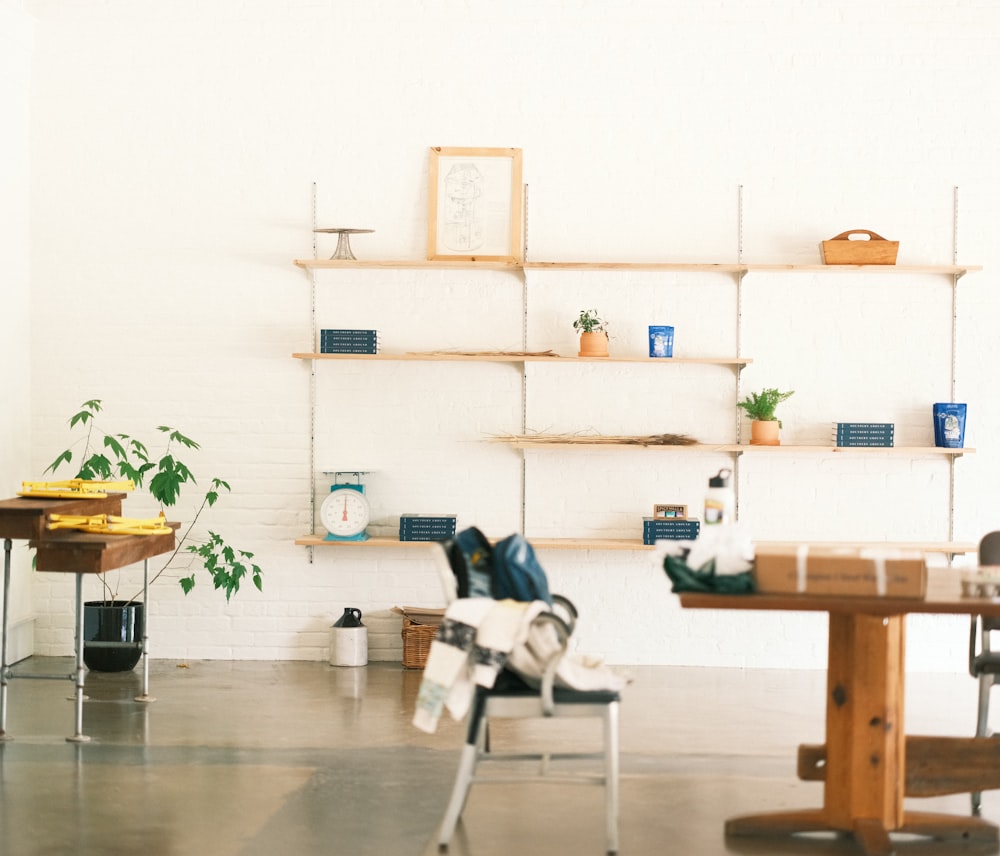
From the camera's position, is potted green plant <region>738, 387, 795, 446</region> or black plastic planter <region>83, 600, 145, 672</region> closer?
black plastic planter <region>83, 600, 145, 672</region>

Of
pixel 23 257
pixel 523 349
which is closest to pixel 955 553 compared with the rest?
pixel 523 349

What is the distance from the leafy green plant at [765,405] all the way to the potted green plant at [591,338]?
2.68 feet

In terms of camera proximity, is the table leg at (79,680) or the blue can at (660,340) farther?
the blue can at (660,340)

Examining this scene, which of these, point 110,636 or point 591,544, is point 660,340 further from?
point 110,636

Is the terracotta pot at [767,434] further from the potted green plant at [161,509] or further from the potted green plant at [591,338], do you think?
the potted green plant at [161,509]

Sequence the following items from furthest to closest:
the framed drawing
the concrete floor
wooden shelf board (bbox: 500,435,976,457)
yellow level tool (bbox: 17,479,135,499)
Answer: the framed drawing, wooden shelf board (bbox: 500,435,976,457), yellow level tool (bbox: 17,479,135,499), the concrete floor

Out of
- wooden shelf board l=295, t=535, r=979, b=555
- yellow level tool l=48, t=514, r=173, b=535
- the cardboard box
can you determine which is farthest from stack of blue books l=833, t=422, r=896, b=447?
yellow level tool l=48, t=514, r=173, b=535

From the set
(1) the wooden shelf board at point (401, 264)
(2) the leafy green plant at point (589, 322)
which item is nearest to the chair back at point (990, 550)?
(2) the leafy green plant at point (589, 322)

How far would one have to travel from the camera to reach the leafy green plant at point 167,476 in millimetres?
6242

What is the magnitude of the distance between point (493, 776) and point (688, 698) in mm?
1641

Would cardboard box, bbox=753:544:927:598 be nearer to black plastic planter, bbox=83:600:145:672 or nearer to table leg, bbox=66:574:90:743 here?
table leg, bbox=66:574:90:743

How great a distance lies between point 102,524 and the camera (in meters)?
5.14

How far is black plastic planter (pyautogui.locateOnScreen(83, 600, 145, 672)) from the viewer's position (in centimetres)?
634

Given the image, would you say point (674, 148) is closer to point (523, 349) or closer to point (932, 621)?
point (523, 349)
